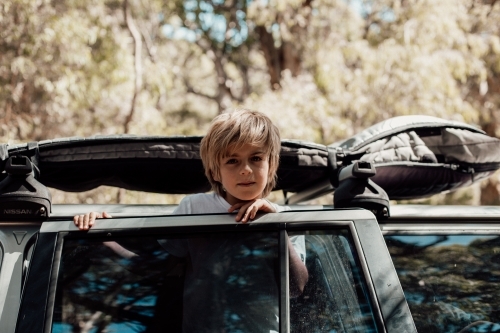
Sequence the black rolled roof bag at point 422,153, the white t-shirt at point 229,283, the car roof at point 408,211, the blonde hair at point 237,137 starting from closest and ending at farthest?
the white t-shirt at point 229,283 → the blonde hair at point 237,137 → the car roof at point 408,211 → the black rolled roof bag at point 422,153

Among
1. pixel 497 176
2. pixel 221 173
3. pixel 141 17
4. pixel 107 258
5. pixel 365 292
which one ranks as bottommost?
pixel 365 292

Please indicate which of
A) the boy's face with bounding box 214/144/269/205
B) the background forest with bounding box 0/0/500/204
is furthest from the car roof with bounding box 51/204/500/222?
the background forest with bounding box 0/0/500/204

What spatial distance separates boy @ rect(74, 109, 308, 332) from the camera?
2010 mm

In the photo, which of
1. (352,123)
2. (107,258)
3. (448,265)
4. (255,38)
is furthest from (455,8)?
(107,258)

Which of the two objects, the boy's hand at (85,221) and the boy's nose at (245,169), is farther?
the boy's nose at (245,169)

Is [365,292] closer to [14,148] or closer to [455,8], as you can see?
[14,148]

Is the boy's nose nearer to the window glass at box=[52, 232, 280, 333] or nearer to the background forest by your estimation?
the window glass at box=[52, 232, 280, 333]

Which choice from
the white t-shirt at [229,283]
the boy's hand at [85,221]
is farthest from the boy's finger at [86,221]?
the white t-shirt at [229,283]

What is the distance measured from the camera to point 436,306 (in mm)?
2418

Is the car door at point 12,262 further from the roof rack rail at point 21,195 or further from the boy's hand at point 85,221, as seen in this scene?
the boy's hand at point 85,221

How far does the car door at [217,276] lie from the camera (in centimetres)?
199

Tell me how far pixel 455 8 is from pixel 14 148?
10.3 metres

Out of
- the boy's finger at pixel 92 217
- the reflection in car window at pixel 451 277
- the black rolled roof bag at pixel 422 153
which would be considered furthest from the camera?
the black rolled roof bag at pixel 422 153

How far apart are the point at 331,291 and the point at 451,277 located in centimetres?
68
